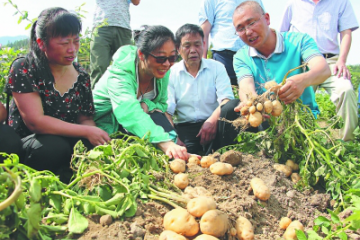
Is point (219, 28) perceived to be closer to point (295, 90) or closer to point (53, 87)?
point (295, 90)

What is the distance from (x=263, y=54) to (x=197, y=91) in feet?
2.62

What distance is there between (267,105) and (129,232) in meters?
1.30

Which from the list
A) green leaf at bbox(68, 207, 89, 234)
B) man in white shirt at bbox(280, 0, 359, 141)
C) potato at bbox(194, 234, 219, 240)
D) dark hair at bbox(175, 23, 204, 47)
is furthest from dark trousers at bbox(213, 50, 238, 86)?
green leaf at bbox(68, 207, 89, 234)

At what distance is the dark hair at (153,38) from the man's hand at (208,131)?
37.9 inches

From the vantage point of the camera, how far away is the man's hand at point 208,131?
3023mm

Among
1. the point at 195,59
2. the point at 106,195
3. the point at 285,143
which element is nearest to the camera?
the point at 106,195

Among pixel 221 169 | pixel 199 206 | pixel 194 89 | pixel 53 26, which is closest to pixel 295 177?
pixel 221 169

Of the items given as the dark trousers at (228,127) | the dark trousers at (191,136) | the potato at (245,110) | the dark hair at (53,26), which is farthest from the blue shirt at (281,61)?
the dark hair at (53,26)

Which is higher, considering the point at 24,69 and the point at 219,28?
the point at 219,28

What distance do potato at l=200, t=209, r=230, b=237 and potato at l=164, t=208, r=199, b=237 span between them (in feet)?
0.14

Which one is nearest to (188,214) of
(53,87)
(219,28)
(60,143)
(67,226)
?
(67,226)

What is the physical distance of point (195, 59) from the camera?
3.27 m

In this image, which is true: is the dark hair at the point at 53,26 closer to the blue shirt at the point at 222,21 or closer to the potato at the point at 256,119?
the potato at the point at 256,119

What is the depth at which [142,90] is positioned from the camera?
2.77 metres
